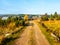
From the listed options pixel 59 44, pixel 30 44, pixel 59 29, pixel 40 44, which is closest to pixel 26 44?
pixel 30 44

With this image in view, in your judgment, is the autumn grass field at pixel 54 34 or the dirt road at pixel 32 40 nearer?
the dirt road at pixel 32 40

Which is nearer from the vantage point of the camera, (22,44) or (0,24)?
(22,44)

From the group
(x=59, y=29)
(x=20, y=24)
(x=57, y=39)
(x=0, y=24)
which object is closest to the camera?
(x=57, y=39)

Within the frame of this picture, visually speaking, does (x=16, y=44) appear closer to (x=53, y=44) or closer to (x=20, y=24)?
(x=53, y=44)

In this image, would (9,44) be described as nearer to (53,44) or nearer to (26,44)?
(26,44)

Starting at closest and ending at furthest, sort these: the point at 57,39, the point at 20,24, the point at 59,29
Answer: the point at 57,39
the point at 59,29
the point at 20,24

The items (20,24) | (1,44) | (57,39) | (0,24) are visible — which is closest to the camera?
(1,44)

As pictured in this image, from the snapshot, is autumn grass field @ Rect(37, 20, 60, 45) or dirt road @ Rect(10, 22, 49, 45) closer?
dirt road @ Rect(10, 22, 49, 45)

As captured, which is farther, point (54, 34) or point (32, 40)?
point (54, 34)

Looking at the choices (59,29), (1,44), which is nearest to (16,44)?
(1,44)
